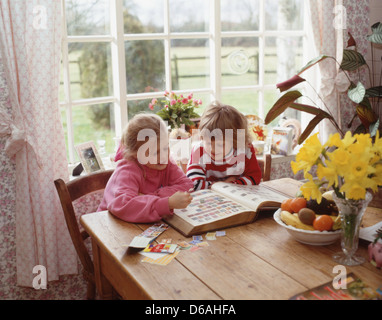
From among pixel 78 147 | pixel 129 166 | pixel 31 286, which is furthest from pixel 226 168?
pixel 31 286

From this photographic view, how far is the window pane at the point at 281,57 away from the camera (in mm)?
3134

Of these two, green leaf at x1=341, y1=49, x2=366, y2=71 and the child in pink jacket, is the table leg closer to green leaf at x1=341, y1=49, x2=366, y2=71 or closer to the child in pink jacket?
the child in pink jacket

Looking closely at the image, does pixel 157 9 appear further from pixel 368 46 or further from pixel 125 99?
pixel 368 46

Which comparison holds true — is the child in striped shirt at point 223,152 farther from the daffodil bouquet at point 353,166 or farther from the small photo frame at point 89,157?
the daffodil bouquet at point 353,166

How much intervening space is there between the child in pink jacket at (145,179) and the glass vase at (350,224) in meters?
0.55

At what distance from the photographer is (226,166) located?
2.07 metres

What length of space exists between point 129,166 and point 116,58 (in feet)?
3.48

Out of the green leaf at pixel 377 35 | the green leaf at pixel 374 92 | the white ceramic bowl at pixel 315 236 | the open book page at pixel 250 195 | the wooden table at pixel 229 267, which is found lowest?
the wooden table at pixel 229 267

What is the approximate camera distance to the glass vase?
120cm

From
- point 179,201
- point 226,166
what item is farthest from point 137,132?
point 226,166

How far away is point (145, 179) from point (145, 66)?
1.12 metres

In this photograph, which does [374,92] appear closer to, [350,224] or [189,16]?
[189,16]

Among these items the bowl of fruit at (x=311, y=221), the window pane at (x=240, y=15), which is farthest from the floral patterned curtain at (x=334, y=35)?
the bowl of fruit at (x=311, y=221)

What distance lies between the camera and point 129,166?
1769 millimetres
